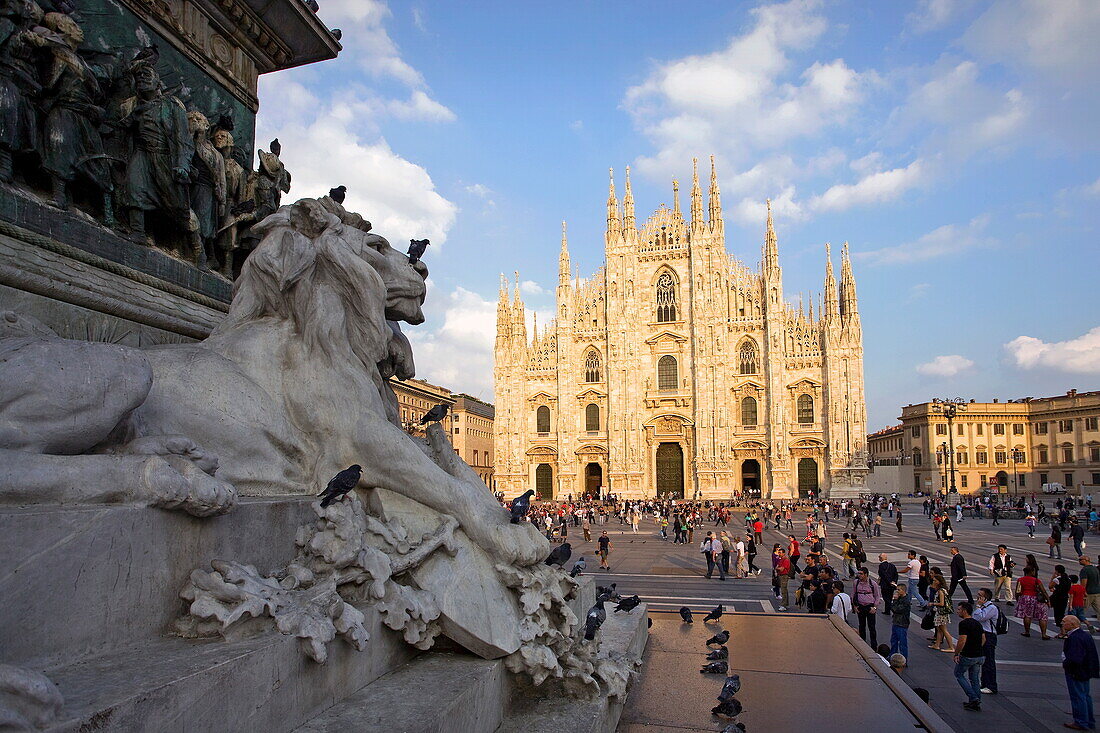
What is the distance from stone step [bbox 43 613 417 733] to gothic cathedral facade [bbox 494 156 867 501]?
124 feet

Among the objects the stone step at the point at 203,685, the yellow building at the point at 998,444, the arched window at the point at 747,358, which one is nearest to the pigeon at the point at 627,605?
the stone step at the point at 203,685

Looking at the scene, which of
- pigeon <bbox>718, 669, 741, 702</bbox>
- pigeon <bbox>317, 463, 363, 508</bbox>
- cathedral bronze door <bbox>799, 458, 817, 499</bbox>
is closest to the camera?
pigeon <bbox>317, 463, 363, 508</bbox>

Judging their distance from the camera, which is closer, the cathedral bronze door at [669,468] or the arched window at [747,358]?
the arched window at [747,358]

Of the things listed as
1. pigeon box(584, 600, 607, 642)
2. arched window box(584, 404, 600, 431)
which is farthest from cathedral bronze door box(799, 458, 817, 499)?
pigeon box(584, 600, 607, 642)

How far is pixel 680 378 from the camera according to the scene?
41.9 metres

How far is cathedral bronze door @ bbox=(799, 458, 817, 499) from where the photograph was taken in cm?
3922

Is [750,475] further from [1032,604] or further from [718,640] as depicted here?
[718,640]

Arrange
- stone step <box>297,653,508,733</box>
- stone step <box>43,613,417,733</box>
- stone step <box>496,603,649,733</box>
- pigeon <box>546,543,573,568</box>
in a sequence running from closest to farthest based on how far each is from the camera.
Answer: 1. stone step <box>43,613,417,733</box>
2. stone step <box>297,653,508,733</box>
3. stone step <box>496,603,649,733</box>
4. pigeon <box>546,543,573,568</box>

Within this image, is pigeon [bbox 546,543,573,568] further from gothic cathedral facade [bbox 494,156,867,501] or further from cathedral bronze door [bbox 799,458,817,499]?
cathedral bronze door [bbox 799,458,817,499]

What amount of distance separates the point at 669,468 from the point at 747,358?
25.7 ft

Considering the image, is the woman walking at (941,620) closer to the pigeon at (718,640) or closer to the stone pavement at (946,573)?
the stone pavement at (946,573)

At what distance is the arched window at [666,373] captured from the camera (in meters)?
42.3

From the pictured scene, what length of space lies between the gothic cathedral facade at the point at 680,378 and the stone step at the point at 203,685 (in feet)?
124

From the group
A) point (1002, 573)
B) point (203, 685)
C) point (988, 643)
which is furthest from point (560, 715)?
point (1002, 573)
